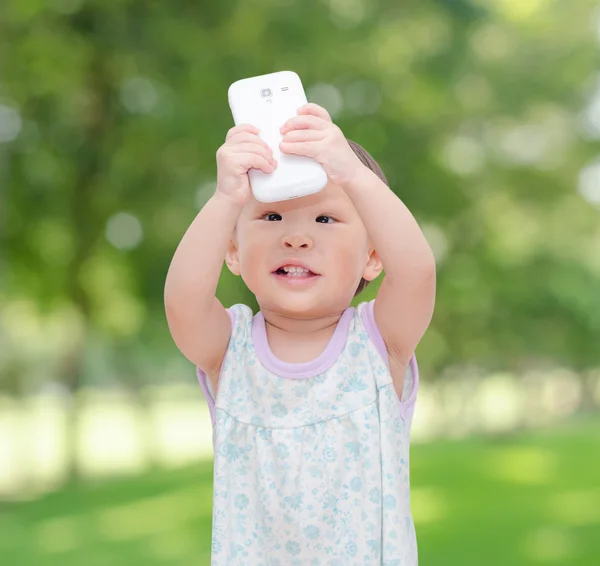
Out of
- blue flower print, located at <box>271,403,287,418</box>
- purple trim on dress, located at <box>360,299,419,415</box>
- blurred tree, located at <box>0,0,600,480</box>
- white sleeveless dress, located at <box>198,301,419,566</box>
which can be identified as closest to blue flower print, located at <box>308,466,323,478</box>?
white sleeveless dress, located at <box>198,301,419,566</box>

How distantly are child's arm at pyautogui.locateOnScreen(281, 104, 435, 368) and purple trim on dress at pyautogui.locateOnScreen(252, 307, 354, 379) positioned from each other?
0.15m

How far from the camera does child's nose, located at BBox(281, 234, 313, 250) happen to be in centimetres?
170

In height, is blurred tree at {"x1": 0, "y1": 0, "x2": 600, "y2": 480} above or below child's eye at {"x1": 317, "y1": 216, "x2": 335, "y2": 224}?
above

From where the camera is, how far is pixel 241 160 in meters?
1.59

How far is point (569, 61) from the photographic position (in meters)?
8.59

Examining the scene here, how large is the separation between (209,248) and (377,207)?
31cm

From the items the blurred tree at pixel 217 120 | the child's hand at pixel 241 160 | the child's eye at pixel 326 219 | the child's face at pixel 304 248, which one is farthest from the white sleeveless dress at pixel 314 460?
the blurred tree at pixel 217 120

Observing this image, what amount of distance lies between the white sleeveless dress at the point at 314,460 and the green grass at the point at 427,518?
4.41m

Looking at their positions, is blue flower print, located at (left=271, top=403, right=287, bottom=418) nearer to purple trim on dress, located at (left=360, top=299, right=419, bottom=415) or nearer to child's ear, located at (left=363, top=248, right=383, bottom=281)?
purple trim on dress, located at (left=360, top=299, right=419, bottom=415)

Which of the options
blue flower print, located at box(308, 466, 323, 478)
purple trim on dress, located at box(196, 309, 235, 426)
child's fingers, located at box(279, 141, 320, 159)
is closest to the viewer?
child's fingers, located at box(279, 141, 320, 159)

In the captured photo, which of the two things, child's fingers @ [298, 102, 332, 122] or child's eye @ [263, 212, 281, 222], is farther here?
child's eye @ [263, 212, 281, 222]

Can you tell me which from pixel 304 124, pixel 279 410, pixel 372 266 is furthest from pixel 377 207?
pixel 279 410

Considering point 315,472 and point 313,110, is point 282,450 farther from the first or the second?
point 313,110

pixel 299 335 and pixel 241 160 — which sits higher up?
pixel 241 160
